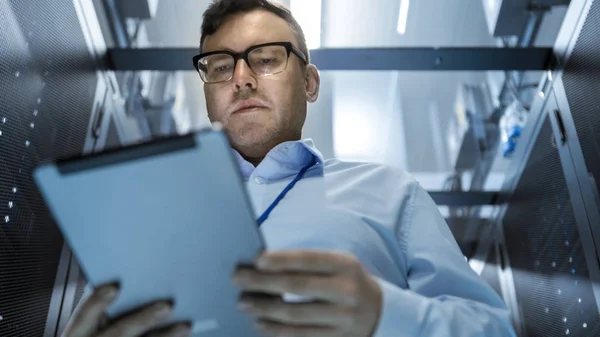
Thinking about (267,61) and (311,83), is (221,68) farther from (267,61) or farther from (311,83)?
(311,83)

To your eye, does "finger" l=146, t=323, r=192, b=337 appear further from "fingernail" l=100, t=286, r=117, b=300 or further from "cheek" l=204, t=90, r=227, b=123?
"cheek" l=204, t=90, r=227, b=123

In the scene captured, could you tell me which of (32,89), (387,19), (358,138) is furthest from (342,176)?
(358,138)

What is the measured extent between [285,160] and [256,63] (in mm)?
368

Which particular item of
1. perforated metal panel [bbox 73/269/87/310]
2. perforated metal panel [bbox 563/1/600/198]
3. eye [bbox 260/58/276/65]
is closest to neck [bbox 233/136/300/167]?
eye [bbox 260/58/276/65]

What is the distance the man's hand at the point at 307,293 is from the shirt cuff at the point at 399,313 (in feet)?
0.25

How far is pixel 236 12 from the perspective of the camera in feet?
5.90

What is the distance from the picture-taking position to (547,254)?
7.72ft

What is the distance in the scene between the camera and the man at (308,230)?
2.33 ft

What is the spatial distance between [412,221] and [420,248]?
98mm

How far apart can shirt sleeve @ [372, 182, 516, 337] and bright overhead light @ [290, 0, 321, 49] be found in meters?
1.32

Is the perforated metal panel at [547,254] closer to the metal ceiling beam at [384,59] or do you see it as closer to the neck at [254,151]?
the metal ceiling beam at [384,59]

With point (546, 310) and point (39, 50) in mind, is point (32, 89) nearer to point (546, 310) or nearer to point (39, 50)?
point (39, 50)

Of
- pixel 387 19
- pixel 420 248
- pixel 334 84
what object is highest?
pixel 387 19

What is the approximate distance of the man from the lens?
2.33 ft
